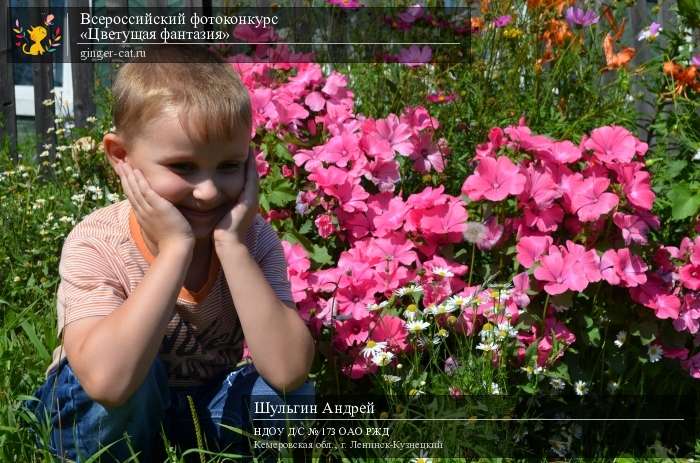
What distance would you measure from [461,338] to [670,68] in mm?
947

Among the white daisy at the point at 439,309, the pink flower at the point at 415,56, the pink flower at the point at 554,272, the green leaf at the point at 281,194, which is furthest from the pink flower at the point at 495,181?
the pink flower at the point at 415,56

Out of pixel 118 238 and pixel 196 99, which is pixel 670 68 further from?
pixel 118 238

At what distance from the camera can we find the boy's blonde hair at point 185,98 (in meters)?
1.62

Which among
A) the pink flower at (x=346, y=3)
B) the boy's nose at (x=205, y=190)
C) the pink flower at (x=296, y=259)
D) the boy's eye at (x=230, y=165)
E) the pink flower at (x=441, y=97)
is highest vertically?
the pink flower at (x=346, y=3)

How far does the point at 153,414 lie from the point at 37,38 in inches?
152

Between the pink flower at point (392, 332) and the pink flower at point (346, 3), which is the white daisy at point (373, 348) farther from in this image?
the pink flower at point (346, 3)

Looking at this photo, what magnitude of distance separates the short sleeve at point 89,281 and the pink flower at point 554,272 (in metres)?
0.94

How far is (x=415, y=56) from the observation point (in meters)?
2.97

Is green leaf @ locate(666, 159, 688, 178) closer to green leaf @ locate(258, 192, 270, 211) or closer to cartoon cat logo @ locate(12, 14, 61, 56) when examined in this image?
green leaf @ locate(258, 192, 270, 211)

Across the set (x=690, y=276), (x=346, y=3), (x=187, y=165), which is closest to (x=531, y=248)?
(x=690, y=276)

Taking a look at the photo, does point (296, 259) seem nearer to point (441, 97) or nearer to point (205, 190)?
point (205, 190)

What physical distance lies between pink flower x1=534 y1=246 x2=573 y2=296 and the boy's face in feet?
2.47

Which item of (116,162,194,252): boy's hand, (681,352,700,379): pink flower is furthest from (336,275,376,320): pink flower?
(681,352,700,379): pink flower

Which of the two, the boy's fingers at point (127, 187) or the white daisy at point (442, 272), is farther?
the white daisy at point (442, 272)
